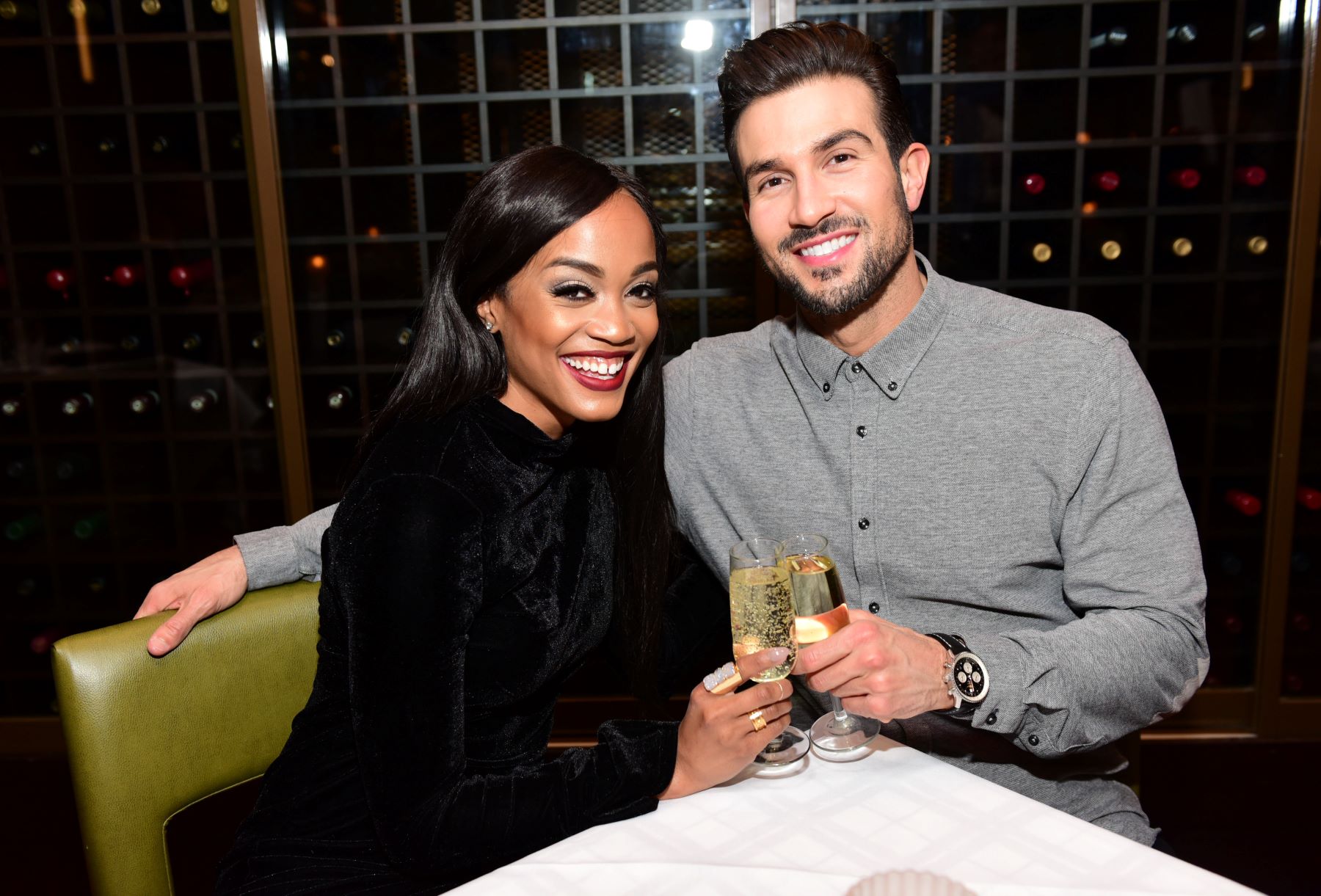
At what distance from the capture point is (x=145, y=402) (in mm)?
3016

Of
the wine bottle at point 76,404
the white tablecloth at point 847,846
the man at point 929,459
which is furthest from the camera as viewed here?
the wine bottle at point 76,404

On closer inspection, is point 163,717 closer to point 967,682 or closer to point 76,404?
point 967,682

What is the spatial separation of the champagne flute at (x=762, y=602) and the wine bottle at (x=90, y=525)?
2699mm

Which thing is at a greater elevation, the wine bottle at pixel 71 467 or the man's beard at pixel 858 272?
the man's beard at pixel 858 272

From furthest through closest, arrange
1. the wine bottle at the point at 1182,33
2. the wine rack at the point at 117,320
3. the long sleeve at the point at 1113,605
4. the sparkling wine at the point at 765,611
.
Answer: the wine rack at the point at 117,320 → the wine bottle at the point at 1182,33 → the long sleeve at the point at 1113,605 → the sparkling wine at the point at 765,611

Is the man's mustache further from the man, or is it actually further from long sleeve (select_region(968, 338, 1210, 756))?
long sleeve (select_region(968, 338, 1210, 756))

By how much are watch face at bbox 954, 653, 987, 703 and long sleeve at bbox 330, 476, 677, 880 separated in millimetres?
384

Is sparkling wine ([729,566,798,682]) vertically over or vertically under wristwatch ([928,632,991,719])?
over

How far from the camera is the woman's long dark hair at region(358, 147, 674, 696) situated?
4.54 feet

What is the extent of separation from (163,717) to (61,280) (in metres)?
2.13

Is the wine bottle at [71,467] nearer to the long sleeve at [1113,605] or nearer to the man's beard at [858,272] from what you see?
the man's beard at [858,272]

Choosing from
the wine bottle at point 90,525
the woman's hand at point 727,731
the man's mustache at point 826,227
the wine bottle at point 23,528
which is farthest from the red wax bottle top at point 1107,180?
the wine bottle at point 23,528

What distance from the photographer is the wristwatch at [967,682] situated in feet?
4.10

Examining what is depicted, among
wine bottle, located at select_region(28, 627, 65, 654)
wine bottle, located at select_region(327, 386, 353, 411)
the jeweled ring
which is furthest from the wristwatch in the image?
wine bottle, located at select_region(28, 627, 65, 654)
